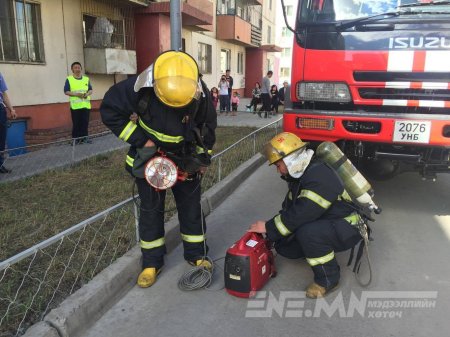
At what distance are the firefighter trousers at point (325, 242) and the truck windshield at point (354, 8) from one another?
2345 millimetres

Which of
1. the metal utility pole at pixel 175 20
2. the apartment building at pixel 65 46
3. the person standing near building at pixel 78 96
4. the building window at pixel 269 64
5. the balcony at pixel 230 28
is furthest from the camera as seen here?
the building window at pixel 269 64

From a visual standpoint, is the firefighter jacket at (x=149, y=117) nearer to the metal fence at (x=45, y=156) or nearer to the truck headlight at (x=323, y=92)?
the truck headlight at (x=323, y=92)

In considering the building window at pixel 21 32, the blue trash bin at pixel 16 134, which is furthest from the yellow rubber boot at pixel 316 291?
the building window at pixel 21 32

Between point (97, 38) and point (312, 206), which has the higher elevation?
point (97, 38)

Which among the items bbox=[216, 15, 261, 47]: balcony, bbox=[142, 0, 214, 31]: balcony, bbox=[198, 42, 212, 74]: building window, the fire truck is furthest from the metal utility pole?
bbox=[216, 15, 261, 47]: balcony

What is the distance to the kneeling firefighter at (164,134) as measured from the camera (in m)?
2.66

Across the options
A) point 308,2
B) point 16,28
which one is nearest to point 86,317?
point 308,2

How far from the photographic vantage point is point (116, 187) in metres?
5.33

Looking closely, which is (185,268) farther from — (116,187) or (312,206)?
(116,187)

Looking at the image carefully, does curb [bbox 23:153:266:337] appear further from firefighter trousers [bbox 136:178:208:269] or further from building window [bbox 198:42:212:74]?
building window [bbox 198:42:212:74]

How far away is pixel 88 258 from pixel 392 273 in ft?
8.02

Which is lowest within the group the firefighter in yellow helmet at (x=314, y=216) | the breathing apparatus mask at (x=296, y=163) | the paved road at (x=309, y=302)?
the paved road at (x=309, y=302)

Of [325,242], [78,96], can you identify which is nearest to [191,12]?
[78,96]

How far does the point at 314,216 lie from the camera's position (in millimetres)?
2934
